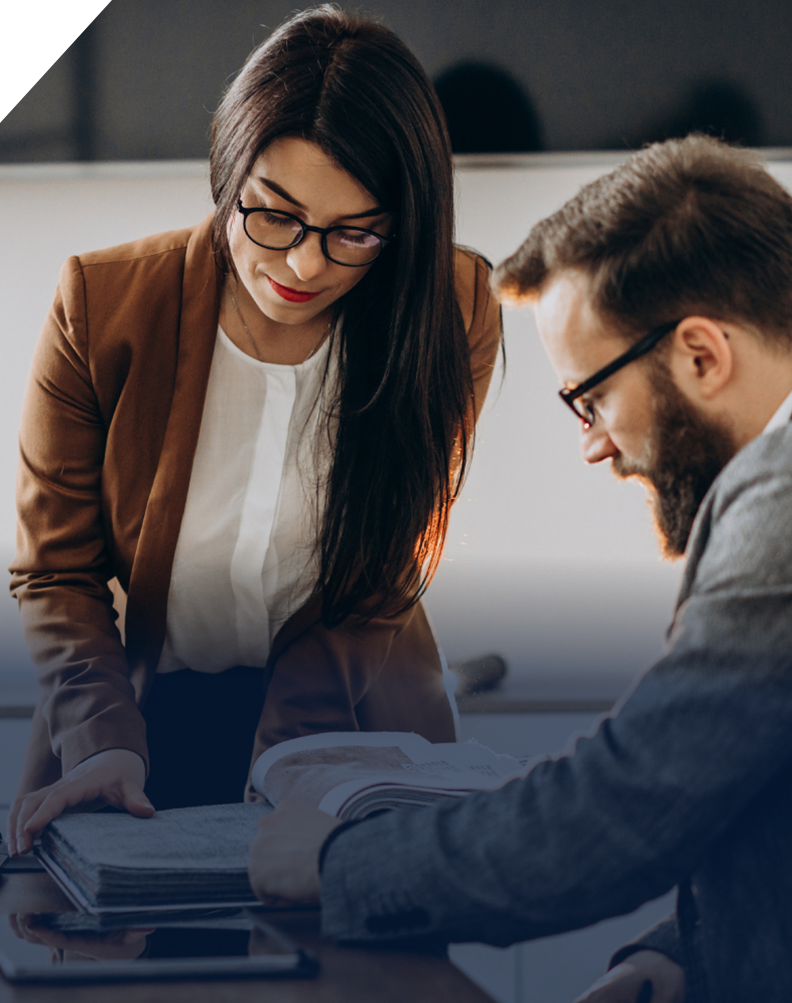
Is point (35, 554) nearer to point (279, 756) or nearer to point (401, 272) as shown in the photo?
point (279, 756)

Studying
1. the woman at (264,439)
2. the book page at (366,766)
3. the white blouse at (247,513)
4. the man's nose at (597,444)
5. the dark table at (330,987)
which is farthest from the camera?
the white blouse at (247,513)

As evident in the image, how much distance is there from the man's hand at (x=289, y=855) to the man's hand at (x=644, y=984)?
0.76 feet

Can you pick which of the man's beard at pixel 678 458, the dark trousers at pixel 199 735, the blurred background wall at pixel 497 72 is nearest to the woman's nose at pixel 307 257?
the man's beard at pixel 678 458

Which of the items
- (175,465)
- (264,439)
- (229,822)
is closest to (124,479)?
(175,465)

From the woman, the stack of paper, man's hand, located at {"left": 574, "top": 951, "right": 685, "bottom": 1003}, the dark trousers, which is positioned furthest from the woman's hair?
man's hand, located at {"left": 574, "top": 951, "right": 685, "bottom": 1003}

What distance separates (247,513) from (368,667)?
0.23m

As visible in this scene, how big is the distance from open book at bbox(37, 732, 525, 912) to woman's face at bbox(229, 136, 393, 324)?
461 millimetres

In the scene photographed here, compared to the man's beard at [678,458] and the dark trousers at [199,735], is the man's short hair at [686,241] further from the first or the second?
the dark trousers at [199,735]

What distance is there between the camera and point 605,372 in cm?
76

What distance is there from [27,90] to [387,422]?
0.98 m

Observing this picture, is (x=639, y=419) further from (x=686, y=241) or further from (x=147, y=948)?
(x=147, y=948)

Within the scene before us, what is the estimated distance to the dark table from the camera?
1.55 ft

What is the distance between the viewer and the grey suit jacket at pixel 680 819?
0.51 m

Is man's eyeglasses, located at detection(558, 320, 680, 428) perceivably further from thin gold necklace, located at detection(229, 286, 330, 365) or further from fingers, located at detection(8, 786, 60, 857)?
fingers, located at detection(8, 786, 60, 857)
